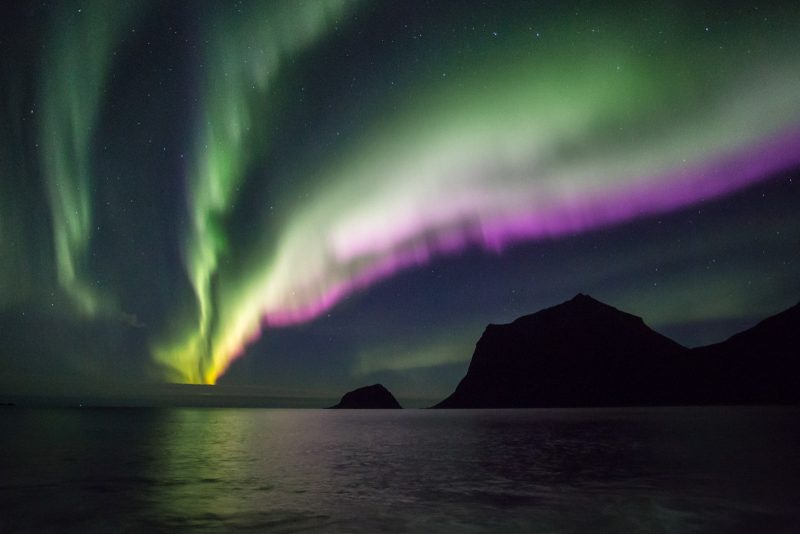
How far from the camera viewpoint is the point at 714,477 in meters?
26.7

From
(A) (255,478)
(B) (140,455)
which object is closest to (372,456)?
(A) (255,478)

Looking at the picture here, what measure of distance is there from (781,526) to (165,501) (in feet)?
69.0

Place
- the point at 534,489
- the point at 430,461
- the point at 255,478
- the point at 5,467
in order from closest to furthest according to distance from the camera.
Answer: the point at 534,489, the point at 255,478, the point at 5,467, the point at 430,461

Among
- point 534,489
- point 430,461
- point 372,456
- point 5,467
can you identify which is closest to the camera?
point 534,489

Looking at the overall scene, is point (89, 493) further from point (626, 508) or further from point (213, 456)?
point (626, 508)

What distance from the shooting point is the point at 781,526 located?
54.0ft

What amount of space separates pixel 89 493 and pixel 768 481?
30.4m

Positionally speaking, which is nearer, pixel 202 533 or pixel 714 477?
pixel 202 533

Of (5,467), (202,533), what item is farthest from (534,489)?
(5,467)

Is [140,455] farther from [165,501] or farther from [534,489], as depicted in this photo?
[534,489]

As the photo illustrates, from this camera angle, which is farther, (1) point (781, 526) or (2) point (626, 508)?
(2) point (626, 508)

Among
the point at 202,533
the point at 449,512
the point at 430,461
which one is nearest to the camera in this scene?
the point at 202,533

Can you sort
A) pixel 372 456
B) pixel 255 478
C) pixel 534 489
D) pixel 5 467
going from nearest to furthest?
pixel 534 489
pixel 255 478
pixel 5 467
pixel 372 456

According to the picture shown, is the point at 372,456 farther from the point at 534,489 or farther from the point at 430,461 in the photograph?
the point at 534,489
